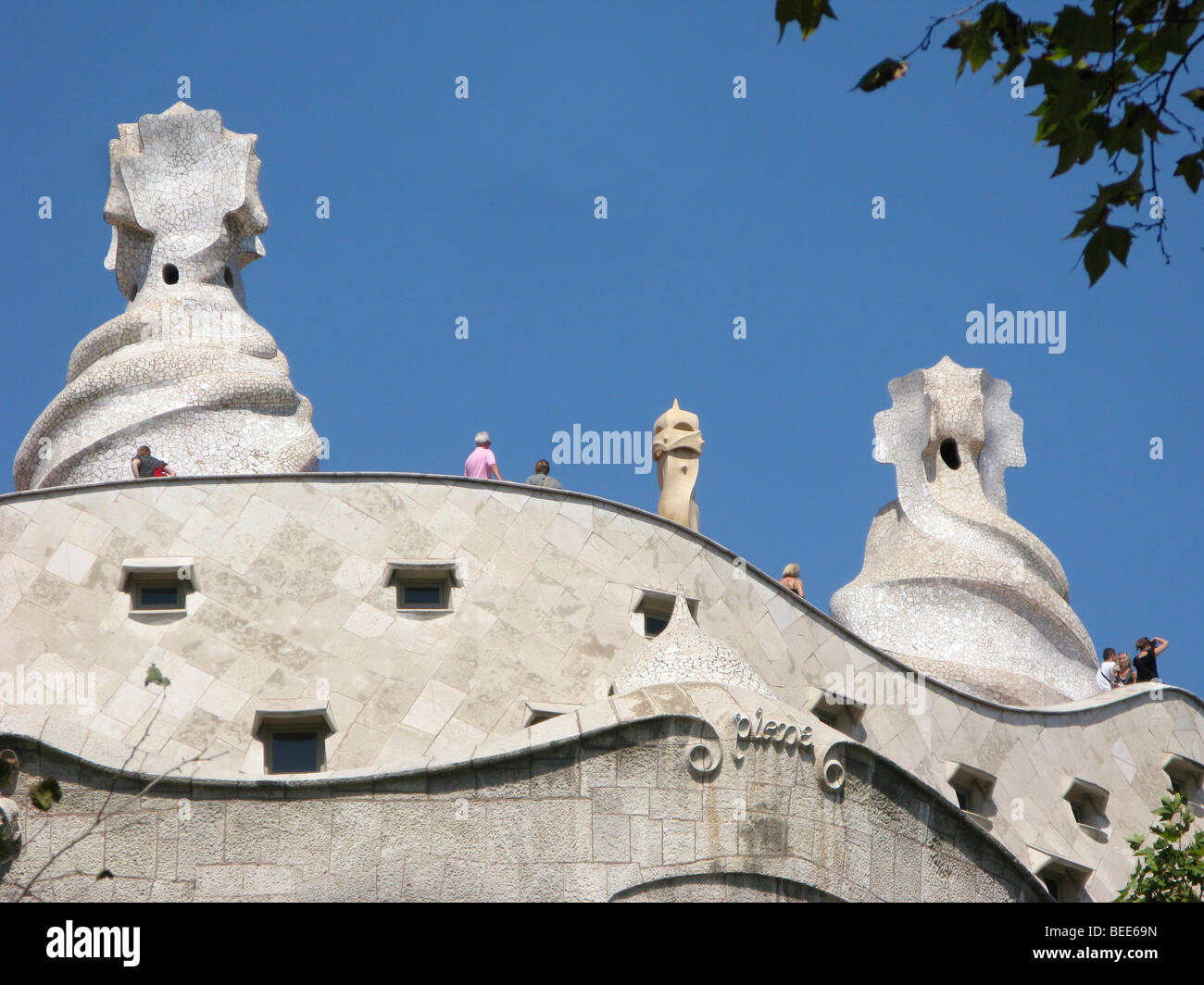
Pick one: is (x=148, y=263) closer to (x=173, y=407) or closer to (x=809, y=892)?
(x=173, y=407)

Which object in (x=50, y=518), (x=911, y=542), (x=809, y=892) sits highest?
(x=911, y=542)

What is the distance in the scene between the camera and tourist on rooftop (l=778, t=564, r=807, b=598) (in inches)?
797

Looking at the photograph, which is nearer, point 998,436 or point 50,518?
point 50,518

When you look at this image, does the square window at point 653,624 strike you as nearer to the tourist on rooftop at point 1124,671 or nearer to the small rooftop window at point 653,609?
the small rooftop window at point 653,609

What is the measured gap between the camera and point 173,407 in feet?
71.9

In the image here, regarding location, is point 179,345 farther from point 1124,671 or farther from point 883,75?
point 883,75

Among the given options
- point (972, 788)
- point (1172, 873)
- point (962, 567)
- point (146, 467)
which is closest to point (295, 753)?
point (146, 467)

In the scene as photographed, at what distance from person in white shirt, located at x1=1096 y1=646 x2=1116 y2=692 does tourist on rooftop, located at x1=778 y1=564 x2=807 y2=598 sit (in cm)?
406

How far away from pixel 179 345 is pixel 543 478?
596 centimetres

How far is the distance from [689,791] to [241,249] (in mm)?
12632

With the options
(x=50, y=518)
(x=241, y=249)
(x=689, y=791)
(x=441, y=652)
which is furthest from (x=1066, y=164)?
(x=241, y=249)

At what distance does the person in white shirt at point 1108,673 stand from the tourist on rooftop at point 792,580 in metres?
4.06

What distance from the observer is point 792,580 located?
2034 cm

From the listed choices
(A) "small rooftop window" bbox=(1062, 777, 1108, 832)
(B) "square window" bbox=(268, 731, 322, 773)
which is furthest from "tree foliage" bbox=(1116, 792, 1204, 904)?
(B) "square window" bbox=(268, 731, 322, 773)
